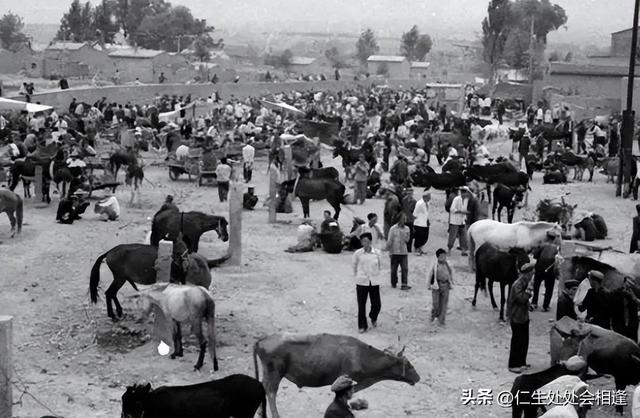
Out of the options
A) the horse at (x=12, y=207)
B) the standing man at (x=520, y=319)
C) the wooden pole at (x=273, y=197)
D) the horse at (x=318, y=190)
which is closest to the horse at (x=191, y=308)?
the standing man at (x=520, y=319)

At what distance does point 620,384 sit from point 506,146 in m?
27.8

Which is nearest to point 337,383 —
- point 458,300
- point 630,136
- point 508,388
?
point 508,388

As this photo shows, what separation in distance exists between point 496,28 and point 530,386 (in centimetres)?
7953

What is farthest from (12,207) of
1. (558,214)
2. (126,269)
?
(558,214)

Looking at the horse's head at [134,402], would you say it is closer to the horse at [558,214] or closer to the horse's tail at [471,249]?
the horse's tail at [471,249]

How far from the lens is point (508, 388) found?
10.7 meters

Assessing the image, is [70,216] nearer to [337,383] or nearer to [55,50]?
[337,383]

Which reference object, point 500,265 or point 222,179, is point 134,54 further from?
point 500,265

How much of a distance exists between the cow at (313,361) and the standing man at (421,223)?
7.38 metres

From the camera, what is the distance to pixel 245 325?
12820mm

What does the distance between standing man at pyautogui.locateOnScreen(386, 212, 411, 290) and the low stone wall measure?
77.9 feet

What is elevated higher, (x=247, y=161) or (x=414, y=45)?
(x=414, y=45)

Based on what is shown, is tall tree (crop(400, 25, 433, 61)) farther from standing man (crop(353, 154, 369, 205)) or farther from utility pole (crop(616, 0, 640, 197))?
standing man (crop(353, 154, 369, 205))

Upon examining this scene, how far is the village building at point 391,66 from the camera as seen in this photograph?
9744 cm
